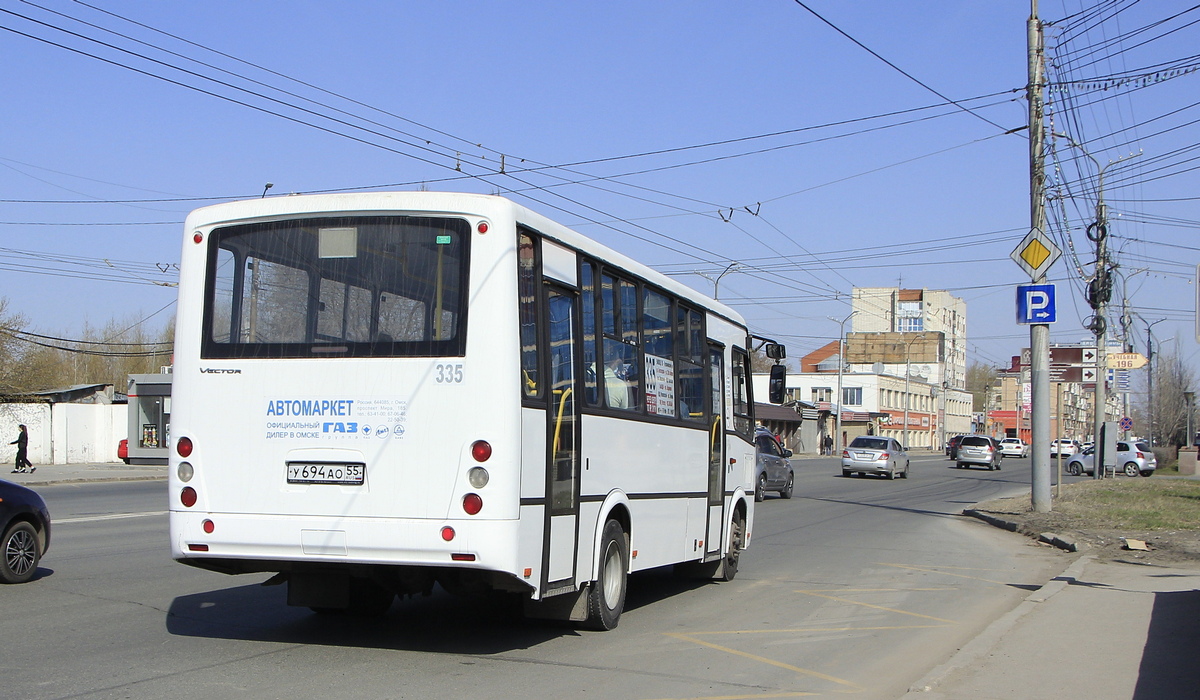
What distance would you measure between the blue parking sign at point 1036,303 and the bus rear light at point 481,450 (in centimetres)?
1610

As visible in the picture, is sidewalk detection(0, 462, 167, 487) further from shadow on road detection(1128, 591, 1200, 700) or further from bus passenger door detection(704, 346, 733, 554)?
shadow on road detection(1128, 591, 1200, 700)

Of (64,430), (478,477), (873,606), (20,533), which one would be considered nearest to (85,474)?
(64,430)

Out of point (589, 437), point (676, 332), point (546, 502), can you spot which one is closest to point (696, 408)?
point (676, 332)

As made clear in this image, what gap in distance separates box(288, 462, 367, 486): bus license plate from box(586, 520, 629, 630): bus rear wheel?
214cm

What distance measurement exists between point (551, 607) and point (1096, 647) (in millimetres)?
4173

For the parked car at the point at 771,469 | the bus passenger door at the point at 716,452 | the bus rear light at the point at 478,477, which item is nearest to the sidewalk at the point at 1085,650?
the bus rear light at the point at 478,477

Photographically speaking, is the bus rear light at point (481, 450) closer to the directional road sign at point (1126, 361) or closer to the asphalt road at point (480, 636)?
the asphalt road at point (480, 636)

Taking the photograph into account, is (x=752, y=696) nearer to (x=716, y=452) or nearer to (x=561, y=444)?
(x=561, y=444)

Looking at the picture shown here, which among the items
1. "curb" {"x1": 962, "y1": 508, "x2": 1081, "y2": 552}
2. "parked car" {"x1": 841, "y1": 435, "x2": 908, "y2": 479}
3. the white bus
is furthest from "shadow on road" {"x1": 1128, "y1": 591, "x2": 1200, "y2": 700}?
"parked car" {"x1": 841, "y1": 435, "x2": 908, "y2": 479}

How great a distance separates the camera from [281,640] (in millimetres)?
7777

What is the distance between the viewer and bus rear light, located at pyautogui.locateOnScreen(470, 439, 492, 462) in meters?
6.74

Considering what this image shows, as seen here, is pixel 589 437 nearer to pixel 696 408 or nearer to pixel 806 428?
pixel 696 408

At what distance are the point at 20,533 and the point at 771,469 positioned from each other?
2002 cm

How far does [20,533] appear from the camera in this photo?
10.1 meters
